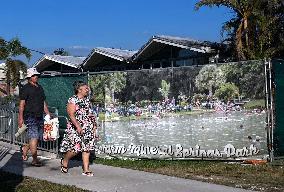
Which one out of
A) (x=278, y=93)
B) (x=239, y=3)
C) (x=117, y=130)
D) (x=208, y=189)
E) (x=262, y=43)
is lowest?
(x=208, y=189)

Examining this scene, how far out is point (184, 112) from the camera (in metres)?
10.0

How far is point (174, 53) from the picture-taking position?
25.6 m

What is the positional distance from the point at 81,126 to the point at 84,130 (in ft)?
0.28

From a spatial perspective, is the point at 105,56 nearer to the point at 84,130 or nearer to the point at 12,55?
the point at 12,55

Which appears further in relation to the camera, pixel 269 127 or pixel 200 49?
pixel 200 49

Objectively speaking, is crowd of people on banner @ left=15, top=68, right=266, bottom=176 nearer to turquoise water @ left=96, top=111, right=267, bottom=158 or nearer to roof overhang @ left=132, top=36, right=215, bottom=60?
turquoise water @ left=96, top=111, right=267, bottom=158

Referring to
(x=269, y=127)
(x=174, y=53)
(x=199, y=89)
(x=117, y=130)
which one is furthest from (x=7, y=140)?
(x=174, y=53)

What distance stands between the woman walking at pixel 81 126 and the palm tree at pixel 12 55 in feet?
52.3

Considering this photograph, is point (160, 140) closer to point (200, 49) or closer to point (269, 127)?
point (269, 127)

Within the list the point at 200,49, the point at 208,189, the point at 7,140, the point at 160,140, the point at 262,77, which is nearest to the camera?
the point at 208,189

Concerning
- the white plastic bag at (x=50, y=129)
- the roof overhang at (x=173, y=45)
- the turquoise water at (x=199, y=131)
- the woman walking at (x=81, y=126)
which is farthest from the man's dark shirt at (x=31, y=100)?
the roof overhang at (x=173, y=45)

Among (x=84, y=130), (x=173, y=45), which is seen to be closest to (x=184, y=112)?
(x=84, y=130)

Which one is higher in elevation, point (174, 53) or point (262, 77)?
point (174, 53)

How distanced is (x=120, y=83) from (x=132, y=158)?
1591 mm
